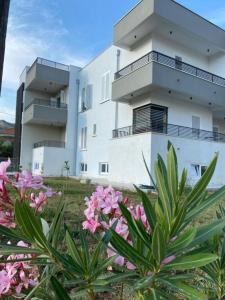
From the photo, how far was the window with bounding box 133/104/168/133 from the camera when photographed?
17.3 m

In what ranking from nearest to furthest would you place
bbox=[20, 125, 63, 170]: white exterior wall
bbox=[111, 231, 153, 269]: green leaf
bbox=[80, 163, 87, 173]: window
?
1. bbox=[111, 231, 153, 269]: green leaf
2. bbox=[80, 163, 87, 173]: window
3. bbox=[20, 125, 63, 170]: white exterior wall

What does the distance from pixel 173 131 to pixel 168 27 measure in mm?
5382

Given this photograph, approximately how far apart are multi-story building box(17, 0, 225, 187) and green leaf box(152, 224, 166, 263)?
1392 centimetres

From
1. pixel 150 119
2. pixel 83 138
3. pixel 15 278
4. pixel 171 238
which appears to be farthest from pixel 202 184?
pixel 83 138

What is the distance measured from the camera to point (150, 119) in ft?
57.0

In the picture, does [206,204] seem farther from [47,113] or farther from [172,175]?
[47,113]

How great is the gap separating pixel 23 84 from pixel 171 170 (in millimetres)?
31837

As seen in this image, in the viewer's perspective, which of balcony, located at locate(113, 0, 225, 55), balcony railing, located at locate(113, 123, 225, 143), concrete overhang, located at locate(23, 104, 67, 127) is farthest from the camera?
concrete overhang, located at locate(23, 104, 67, 127)

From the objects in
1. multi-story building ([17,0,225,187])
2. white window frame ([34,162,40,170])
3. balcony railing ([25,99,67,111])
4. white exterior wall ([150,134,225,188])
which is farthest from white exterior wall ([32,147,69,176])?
white exterior wall ([150,134,225,188])

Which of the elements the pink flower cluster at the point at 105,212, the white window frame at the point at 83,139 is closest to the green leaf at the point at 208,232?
the pink flower cluster at the point at 105,212

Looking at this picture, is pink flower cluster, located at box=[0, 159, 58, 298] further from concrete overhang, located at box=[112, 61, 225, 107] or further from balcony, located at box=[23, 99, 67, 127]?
balcony, located at box=[23, 99, 67, 127]

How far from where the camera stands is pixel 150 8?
1633 centimetres

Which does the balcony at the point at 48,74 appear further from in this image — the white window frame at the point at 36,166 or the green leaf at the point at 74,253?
the green leaf at the point at 74,253

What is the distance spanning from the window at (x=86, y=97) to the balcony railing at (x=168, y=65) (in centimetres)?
471
